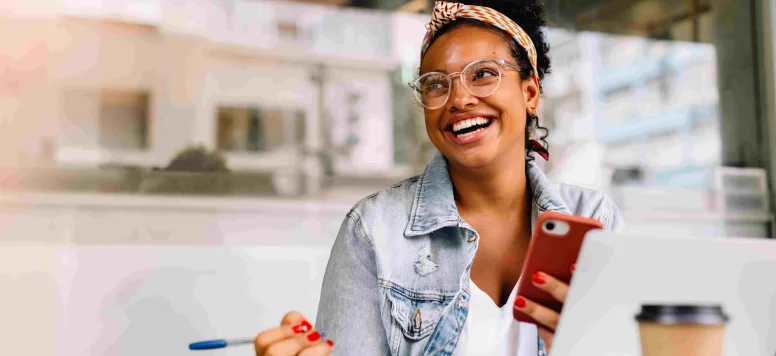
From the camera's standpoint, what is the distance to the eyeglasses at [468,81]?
1189 mm

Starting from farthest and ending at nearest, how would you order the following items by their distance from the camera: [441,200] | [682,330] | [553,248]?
[441,200]
[553,248]
[682,330]

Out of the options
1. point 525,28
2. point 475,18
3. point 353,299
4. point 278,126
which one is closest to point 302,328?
point 353,299

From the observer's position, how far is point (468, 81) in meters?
1.19

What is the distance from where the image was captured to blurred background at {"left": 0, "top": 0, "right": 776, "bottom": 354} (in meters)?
1.85

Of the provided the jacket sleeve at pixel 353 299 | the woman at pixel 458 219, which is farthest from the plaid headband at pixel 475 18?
the jacket sleeve at pixel 353 299

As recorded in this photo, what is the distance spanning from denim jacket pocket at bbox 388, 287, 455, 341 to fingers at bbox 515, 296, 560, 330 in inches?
12.6

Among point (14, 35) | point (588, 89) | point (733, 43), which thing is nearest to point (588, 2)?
point (588, 89)

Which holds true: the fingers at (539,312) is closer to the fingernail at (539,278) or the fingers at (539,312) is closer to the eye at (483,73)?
the fingernail at (539,278)

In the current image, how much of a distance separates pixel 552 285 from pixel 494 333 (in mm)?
362

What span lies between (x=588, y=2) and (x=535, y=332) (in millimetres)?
2017

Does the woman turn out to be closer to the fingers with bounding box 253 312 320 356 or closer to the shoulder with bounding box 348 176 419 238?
the shoulder with bounding box 348 176 419 238

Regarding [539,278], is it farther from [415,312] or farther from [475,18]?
[475,18]

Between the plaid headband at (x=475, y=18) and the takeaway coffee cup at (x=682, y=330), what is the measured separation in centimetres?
68

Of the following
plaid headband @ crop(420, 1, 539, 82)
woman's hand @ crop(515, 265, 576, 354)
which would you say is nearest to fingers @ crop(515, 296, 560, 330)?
woman's hand @ crop(515, 265, 576, 354)
